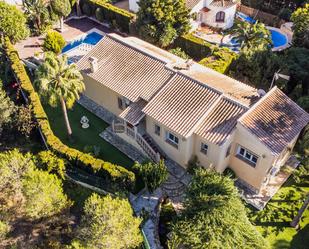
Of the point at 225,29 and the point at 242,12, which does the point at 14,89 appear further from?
the point at 242,12

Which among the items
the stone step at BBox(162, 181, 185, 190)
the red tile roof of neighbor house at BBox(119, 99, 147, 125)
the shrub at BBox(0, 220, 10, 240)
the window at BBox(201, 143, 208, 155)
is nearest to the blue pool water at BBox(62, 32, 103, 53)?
the red tile roof of neighbor house at BBox(119, 99, 147, 125)

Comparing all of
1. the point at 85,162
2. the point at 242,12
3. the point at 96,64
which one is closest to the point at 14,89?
the point at 96,64

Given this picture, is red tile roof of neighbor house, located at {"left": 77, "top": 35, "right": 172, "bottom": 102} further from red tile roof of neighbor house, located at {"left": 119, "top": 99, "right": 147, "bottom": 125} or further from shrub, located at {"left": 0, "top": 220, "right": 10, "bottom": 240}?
shrub, located at {"left": 0, "top": 220, "right": 10, "bottom": 240}

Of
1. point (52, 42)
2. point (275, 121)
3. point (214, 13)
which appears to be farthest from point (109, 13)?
point (275, 121)

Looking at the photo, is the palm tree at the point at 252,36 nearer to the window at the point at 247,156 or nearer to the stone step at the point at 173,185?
the window at the point at 247,156

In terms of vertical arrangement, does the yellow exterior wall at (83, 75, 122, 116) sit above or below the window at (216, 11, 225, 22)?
below
